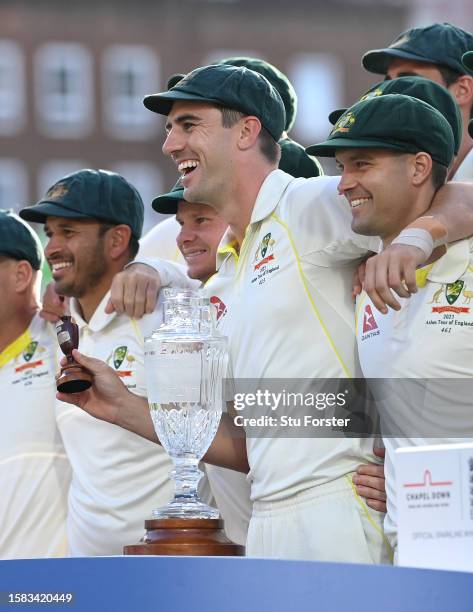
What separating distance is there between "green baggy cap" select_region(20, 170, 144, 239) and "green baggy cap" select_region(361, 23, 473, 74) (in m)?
0.96

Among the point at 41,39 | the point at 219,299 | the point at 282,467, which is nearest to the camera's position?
the point at 282,467

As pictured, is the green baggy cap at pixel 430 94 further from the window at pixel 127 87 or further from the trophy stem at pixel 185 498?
the window at pixel 127 87

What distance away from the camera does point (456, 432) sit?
413 cm

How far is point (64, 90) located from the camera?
1523 inches

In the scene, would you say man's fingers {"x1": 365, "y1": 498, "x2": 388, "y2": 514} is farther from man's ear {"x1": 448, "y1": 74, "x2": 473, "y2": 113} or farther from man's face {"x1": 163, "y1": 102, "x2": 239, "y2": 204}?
man's ear {"x1": 448, "y1": 74, "x2": 473, "y2": 113}

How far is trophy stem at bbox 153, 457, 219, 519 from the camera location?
3939 millimetres

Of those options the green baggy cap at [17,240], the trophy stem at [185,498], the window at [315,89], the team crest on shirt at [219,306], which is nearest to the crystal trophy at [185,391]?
the trophy stem at [185,498]

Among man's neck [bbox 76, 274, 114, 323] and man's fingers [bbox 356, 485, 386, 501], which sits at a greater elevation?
man's neck [bbox 76, 274, 114, 323]

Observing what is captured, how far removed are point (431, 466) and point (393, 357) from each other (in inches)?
31.4

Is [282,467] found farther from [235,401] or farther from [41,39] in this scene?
[41,39]

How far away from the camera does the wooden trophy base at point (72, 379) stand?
4.33 meters

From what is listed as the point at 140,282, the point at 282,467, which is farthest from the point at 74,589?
the point at 140,282

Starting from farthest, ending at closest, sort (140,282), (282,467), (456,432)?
1. (140,282)
2. (282,467)
3. (456,432)

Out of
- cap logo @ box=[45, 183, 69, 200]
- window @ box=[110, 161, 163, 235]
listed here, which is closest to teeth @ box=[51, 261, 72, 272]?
cap logo @ box=[45, 183, 69, 200]
